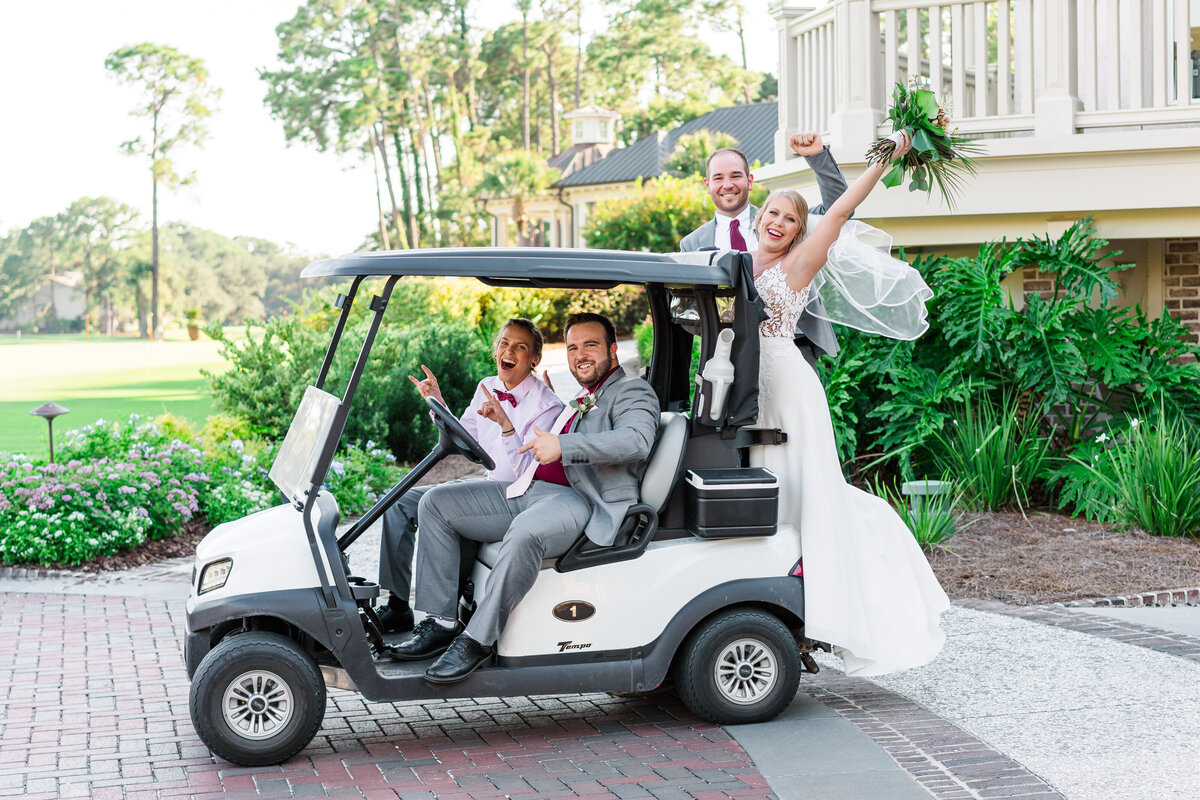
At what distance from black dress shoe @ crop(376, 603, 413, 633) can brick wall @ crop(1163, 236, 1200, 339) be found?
303 inches

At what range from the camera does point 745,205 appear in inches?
230

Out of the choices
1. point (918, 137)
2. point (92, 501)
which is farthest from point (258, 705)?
point (92, 501)

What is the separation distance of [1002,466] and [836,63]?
3479mm

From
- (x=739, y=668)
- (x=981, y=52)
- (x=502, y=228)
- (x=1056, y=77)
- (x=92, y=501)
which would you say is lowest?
(x=739, y=668)

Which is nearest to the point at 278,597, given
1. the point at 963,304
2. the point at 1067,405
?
the point at 963,304

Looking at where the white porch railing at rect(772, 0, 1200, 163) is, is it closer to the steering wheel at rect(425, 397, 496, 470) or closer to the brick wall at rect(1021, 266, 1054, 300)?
the brick wall at rect(1021, 266, 1054, 300)

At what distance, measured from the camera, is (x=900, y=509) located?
8359 millimetres

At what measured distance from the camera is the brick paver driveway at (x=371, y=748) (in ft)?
13.5

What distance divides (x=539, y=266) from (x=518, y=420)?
0.80 metres

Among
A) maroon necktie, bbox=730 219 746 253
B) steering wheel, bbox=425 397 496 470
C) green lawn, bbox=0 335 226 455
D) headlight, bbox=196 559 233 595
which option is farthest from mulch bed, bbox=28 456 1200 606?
green lawn, bbox=0 335 226 455

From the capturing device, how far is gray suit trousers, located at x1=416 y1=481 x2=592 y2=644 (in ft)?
14.4

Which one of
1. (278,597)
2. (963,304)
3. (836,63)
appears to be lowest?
(278,597)

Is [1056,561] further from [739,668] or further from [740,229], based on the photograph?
[739,668]

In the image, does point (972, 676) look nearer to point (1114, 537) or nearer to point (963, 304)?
point (1114, 537)
